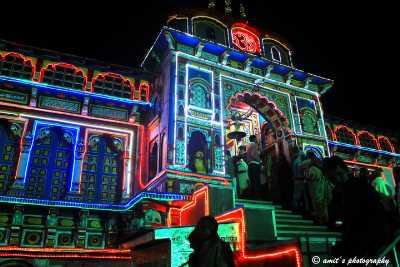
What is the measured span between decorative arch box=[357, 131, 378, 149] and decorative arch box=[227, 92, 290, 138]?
7699mm

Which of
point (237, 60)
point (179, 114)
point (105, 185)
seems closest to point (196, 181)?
point (179, 114)

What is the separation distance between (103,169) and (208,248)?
36.6ft

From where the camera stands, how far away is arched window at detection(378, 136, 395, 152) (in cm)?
2236

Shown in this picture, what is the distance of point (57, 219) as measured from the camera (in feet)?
40.9

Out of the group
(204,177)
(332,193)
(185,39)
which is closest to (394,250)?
(332,193)

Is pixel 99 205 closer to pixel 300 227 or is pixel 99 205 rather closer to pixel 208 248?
pixel 300 227

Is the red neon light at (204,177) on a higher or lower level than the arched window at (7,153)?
lower

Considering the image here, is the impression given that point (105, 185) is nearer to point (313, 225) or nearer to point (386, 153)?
point (313, 225)

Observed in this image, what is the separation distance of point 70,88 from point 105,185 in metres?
4.47

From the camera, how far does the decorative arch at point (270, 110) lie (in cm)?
1650

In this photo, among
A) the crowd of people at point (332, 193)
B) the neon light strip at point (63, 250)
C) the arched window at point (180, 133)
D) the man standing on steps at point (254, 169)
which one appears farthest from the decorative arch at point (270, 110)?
the neon light strip at point (63, 250)

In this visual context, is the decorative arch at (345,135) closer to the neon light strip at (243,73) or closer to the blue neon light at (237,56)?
the neon light strip at (243,73)

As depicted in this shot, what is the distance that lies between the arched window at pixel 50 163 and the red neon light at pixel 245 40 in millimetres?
9216

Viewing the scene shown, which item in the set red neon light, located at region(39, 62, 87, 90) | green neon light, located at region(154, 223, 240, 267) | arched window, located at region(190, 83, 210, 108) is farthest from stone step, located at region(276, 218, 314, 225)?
red neon light, located at region(39, 62, 87, 90)
